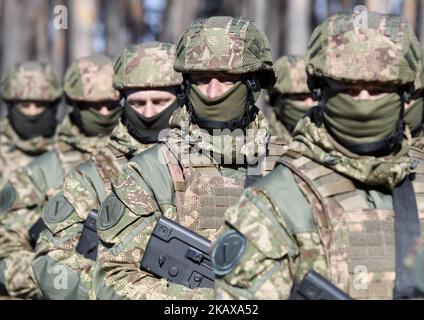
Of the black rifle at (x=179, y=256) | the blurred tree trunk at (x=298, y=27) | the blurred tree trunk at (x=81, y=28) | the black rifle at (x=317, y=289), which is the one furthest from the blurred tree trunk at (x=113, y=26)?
the black rifle at (x=317, y=289)

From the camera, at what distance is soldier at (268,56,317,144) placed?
10031mm

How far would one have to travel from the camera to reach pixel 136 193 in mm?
5883

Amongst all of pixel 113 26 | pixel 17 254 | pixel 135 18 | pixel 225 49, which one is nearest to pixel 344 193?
pixel 225 49

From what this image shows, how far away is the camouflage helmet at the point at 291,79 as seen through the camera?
10.0m

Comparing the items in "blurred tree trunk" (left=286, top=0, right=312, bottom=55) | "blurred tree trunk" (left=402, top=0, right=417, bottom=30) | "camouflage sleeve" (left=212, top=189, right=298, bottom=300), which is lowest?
"blurred tree trunk" (left=402, top=0, right=417, bottom=30)

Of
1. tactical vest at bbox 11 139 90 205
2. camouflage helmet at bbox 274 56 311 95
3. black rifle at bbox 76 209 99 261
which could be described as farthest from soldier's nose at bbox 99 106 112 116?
black rifle at bbox 76 209 99 261

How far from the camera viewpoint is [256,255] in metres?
4.45

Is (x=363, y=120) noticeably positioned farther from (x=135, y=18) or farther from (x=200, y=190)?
(x=135, y=18)

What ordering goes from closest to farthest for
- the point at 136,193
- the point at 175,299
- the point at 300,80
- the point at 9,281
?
1. the point at 175,299
2. the point at 136,193
3. the point at 9,281
4. the point at 300,80

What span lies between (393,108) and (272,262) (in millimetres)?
758

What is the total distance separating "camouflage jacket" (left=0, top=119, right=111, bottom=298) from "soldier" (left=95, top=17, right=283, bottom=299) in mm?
3074

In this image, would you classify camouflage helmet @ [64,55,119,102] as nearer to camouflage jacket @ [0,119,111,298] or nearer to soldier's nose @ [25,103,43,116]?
camouflage jacket @ [0,119,111,298]
